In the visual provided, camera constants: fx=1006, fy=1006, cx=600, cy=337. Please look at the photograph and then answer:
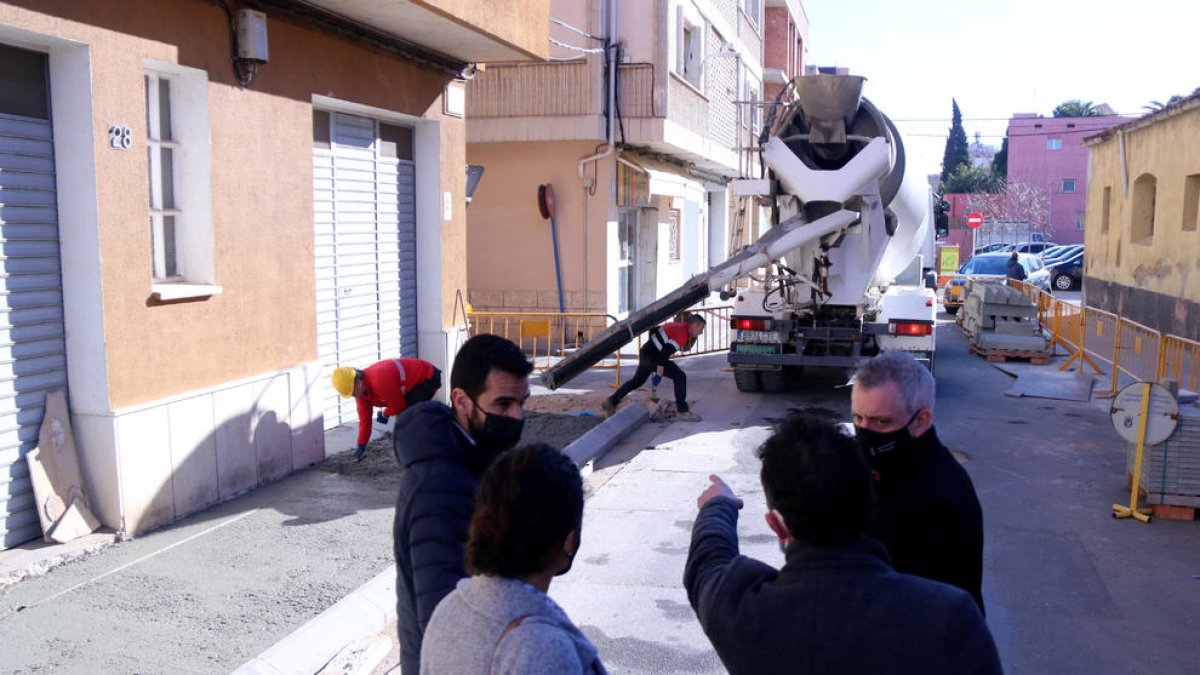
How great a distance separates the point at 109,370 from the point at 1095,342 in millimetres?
14537

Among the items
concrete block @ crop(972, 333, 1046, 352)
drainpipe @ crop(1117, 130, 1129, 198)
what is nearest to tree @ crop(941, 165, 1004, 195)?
drainpipe @ crop(1117, 130, 1129, 198)

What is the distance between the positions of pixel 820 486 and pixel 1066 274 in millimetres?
38422

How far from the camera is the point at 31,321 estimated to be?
6.11m

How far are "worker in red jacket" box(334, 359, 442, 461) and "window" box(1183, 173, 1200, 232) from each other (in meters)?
15.0

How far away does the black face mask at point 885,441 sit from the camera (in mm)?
2932

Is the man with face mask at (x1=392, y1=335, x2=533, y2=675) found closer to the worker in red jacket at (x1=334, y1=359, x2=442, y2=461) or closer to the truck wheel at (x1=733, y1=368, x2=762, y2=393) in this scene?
the worker in red jacket at (x1=334, y1=359, x2=442, y2=461)

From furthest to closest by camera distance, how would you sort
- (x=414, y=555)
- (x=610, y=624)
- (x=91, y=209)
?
(x=91, y=209) < (x=610, y=624) < (x=414, y=555)

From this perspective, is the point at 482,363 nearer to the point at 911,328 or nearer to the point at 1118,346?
the point at 911,328

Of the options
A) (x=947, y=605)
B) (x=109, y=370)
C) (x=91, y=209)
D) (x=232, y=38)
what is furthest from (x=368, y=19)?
(x=947, y=605)

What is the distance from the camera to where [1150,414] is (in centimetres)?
740

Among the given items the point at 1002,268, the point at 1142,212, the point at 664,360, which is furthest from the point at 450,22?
the point at 1002,268

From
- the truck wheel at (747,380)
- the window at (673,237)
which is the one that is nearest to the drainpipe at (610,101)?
the truck wheel at (747,380)

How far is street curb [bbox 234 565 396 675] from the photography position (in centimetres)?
471

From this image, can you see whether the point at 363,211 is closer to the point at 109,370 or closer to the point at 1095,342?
the point at 109,370
